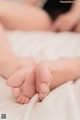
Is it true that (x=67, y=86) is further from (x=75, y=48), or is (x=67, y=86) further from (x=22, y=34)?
(x=22, y=34)

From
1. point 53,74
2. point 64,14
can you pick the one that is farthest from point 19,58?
point 64,14

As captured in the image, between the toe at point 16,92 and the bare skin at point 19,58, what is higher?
the bare skin at point 19,58

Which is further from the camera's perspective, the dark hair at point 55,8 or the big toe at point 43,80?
the dark hair at point 55,8

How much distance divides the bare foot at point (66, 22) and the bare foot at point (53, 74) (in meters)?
0.47

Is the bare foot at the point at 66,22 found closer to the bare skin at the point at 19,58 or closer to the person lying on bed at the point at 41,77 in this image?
the bare skin at the point at 19,58

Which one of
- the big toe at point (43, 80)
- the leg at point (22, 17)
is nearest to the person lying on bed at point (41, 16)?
the leg at point (22, 17)

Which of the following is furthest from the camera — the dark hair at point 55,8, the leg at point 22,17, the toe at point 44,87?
the dark hair at point 55,8

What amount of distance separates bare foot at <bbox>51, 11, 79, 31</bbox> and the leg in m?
0.04

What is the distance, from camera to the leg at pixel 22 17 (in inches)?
40.8

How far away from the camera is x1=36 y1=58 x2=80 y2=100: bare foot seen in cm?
57

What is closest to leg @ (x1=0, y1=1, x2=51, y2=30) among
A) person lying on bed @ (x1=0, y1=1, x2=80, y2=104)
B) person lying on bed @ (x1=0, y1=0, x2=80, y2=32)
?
person lying on bed @ (x1=0, y1=0, x2=80, y2=32)

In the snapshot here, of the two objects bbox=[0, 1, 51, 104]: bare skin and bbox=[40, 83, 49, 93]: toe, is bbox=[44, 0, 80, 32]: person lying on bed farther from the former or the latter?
bbox=[40, 83, 49, 93]: toe

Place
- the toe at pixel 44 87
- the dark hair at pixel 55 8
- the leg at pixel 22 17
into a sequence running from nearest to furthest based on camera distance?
the toe at pixel 44 87, the leg at pixel 22 17, the dark hair at pixel 55 8

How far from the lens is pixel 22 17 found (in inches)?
41.9
